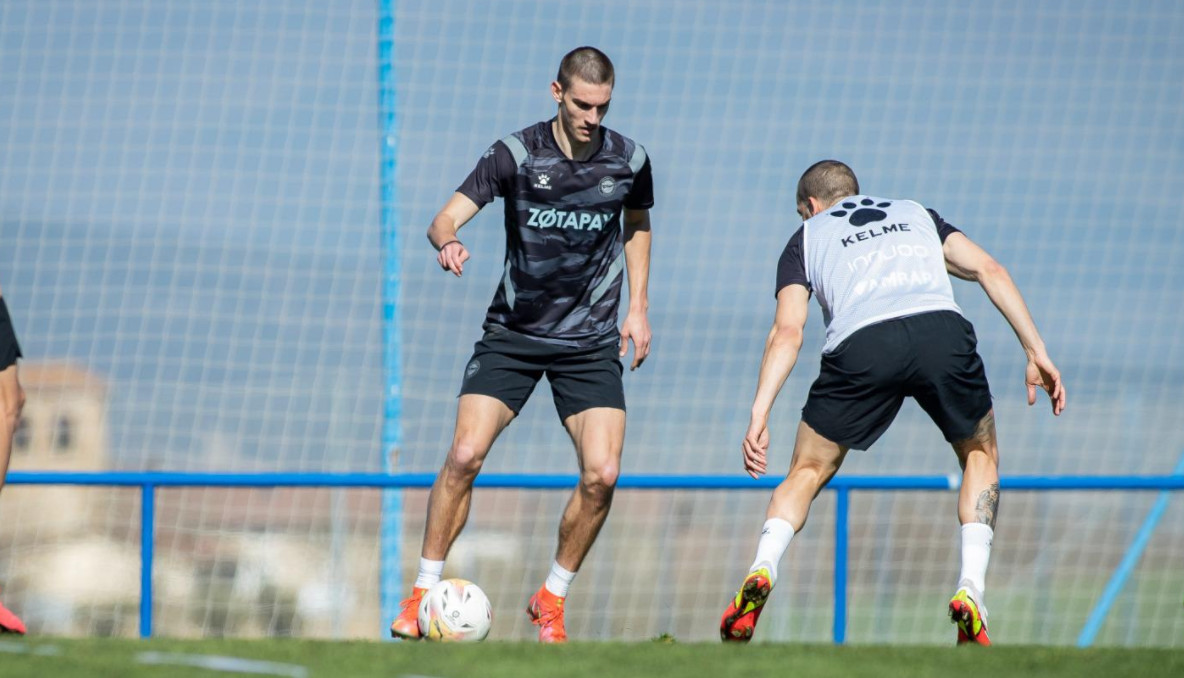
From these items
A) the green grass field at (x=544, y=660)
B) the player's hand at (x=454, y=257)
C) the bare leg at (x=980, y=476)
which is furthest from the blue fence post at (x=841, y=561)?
the player's hand at (x=454, y=257)

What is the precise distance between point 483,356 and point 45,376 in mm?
5587

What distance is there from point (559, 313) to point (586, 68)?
0.88 m

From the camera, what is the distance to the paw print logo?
4922mm

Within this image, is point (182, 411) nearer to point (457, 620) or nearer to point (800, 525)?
point (457, 620)

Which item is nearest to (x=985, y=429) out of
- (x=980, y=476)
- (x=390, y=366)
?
(x=980, y=476)

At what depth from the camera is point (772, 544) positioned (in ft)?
15.5

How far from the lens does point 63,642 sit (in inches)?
163

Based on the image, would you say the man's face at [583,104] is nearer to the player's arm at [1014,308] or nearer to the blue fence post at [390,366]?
the player's arm at [1014,308]

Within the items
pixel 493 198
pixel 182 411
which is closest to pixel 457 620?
pixel 493 198

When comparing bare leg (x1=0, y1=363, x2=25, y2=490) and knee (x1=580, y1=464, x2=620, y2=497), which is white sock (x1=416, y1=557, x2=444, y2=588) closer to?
knee (x1=580, y1=464, x2=620, y2=497)

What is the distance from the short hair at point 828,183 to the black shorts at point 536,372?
0.94 meters

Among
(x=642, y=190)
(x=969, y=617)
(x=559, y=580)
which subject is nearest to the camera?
(x=969, y=617)

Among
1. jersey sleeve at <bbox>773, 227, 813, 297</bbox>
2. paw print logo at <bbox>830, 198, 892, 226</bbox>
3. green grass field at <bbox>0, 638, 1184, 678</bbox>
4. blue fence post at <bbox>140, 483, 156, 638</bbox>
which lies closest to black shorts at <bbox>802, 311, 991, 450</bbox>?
jersey sleeve at <bbox>773, 227, 813, 297</bbox>

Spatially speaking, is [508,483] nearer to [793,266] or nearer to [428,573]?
[428,573]
